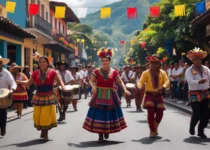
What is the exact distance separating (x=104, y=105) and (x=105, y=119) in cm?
29

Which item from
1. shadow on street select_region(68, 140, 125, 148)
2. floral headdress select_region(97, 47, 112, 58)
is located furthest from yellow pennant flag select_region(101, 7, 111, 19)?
shadow on street select_region(68, 140, 125, 148)

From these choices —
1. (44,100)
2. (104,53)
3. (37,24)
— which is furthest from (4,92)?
(37,24)

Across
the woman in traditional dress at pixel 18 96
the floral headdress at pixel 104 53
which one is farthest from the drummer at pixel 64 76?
the floral headdress at pixel 104 53

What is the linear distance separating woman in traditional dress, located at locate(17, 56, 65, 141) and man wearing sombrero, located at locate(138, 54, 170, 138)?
6.44 ft

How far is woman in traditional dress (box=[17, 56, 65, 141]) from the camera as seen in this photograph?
30.5 feet

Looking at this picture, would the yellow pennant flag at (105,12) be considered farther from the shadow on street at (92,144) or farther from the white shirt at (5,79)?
the shadow on street at (92,144)

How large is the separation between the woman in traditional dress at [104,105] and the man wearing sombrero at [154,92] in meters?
0.77

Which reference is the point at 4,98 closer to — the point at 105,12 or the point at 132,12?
the point at 105,12

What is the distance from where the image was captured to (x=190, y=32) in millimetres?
25281

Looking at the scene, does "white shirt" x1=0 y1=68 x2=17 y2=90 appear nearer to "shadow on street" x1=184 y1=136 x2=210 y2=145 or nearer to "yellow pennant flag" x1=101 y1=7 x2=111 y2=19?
"shadow on street" x1=184 y1=136 x2=210 y2=145

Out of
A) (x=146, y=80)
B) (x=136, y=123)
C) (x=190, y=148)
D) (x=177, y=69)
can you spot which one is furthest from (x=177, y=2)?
(x=190, y=148)

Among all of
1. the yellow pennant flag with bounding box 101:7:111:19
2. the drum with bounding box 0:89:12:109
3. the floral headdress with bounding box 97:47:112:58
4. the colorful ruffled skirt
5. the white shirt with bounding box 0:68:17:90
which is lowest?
the colorful ruffled skirt

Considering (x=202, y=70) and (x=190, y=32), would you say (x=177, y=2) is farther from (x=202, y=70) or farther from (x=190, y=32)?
(x=202, y=70)

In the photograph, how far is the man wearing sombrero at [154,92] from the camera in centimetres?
983
